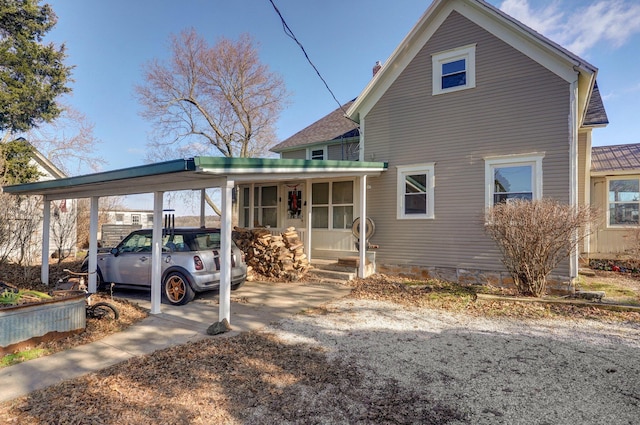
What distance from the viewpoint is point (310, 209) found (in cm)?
1058

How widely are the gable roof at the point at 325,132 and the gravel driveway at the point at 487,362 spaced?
8.60m

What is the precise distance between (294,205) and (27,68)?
45.3ft

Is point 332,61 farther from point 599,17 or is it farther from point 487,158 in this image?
point 599,17

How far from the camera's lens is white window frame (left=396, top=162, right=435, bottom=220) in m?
9.45

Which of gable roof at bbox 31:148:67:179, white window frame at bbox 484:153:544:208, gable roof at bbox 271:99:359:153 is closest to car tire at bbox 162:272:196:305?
white window frame at bbox 484:153:544:208

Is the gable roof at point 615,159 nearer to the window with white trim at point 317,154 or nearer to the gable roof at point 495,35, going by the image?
the gable roof at point 495,35

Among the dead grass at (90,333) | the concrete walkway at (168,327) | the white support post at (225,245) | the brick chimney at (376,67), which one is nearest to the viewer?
the concrete walkway at (168,327)

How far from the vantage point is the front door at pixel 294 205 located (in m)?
11.7

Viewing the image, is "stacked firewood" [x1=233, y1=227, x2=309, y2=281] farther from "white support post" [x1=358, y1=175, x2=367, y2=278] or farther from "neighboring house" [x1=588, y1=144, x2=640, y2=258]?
"neighboring house" [x1=588, y1=144, x2=640, y2=258]

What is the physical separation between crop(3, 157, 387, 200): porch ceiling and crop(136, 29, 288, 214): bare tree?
14323 mm

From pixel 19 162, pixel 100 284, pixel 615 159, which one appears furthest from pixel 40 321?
pixel 615 159

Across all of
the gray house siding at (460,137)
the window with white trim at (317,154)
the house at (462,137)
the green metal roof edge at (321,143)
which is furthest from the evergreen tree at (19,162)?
the gray house siding at (460,137)

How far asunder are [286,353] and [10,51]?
18970mm

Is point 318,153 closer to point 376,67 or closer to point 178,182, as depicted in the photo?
point 376,67
